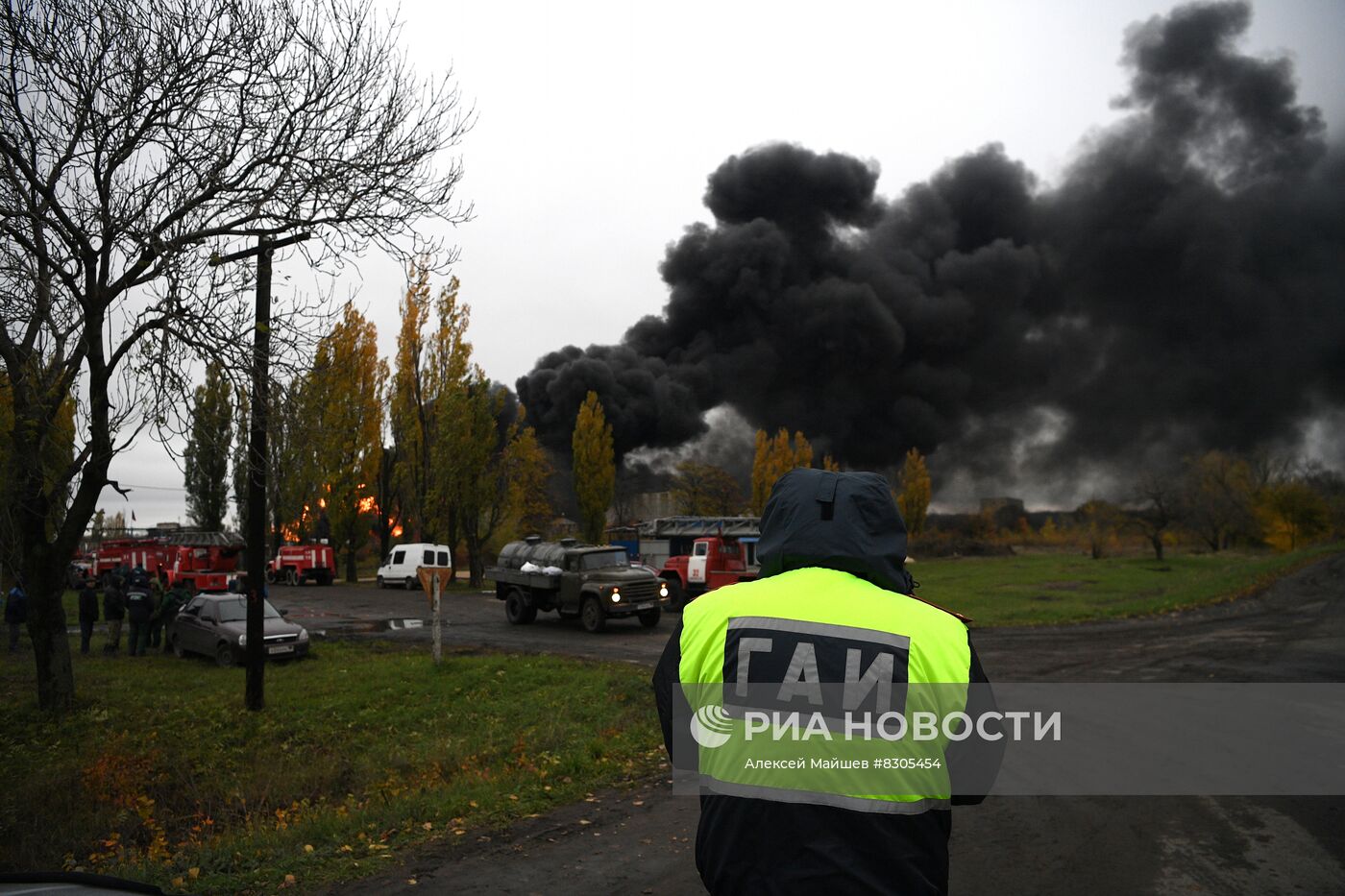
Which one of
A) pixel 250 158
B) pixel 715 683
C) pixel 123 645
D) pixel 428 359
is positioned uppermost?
pixel 428 359

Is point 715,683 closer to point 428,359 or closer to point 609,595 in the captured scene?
point 609,595

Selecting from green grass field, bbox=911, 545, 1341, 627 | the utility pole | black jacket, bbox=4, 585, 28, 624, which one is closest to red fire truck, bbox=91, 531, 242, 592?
black jacket, bbox=4, 585, 28, 624

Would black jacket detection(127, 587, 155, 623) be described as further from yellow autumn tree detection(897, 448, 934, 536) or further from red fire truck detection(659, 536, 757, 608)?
yellow autumn tree detection(897, 448, 934, 536)

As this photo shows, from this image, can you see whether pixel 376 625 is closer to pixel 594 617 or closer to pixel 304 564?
pixel 594 617

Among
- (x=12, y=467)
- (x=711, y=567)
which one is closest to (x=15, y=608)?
(x=12, y=467)

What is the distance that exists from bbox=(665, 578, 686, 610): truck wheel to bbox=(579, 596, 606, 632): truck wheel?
4812 mm

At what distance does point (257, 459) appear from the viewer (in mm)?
10289

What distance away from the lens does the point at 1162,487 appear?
41.8m

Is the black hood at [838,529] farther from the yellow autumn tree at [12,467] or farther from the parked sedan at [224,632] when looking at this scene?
the parked sedan at [224,632]

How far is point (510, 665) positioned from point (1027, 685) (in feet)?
23.8

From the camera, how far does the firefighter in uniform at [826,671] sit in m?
1.86

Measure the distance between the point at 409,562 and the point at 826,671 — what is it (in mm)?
33908

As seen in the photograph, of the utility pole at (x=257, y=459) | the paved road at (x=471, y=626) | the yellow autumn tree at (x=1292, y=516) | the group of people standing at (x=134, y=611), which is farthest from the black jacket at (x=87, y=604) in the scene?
the yellow autumn tree at (x=1292, y=516)

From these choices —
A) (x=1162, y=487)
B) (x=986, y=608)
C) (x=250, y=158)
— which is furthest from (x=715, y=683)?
(x=1162, y=487)
